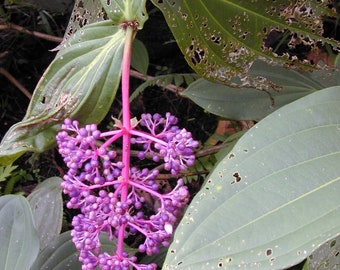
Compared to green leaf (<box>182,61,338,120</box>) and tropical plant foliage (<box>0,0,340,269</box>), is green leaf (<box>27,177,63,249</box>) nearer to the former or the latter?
tropical plant foliage (<box>0,0,340,269</box>)

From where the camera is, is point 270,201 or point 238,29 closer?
point 270,201

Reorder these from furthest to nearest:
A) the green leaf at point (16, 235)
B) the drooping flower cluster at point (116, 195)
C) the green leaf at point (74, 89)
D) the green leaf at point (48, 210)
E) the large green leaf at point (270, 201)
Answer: the green leaf at point (48, 210) → the green leaf at point (16, 235) → the green leaf at point (74, 89) → the drooping flower cluster at point (116, 195) → the large green leaf at point (270, 201)

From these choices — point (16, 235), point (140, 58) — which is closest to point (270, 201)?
point (16, 235)

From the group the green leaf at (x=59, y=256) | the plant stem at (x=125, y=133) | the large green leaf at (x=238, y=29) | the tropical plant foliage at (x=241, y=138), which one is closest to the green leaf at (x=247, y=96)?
the tropical plant foliage at (x=241, y=138)

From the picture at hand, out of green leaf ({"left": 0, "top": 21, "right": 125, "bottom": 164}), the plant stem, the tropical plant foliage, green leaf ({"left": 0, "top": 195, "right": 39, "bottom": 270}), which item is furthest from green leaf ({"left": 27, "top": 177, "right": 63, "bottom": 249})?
the plant stem

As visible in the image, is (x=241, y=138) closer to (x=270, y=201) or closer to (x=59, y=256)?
(x=270, y=201)

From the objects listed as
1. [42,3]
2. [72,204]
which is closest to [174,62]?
[42,3]

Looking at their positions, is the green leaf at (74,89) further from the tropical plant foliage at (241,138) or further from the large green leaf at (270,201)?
the large green leaf at (270,201)
